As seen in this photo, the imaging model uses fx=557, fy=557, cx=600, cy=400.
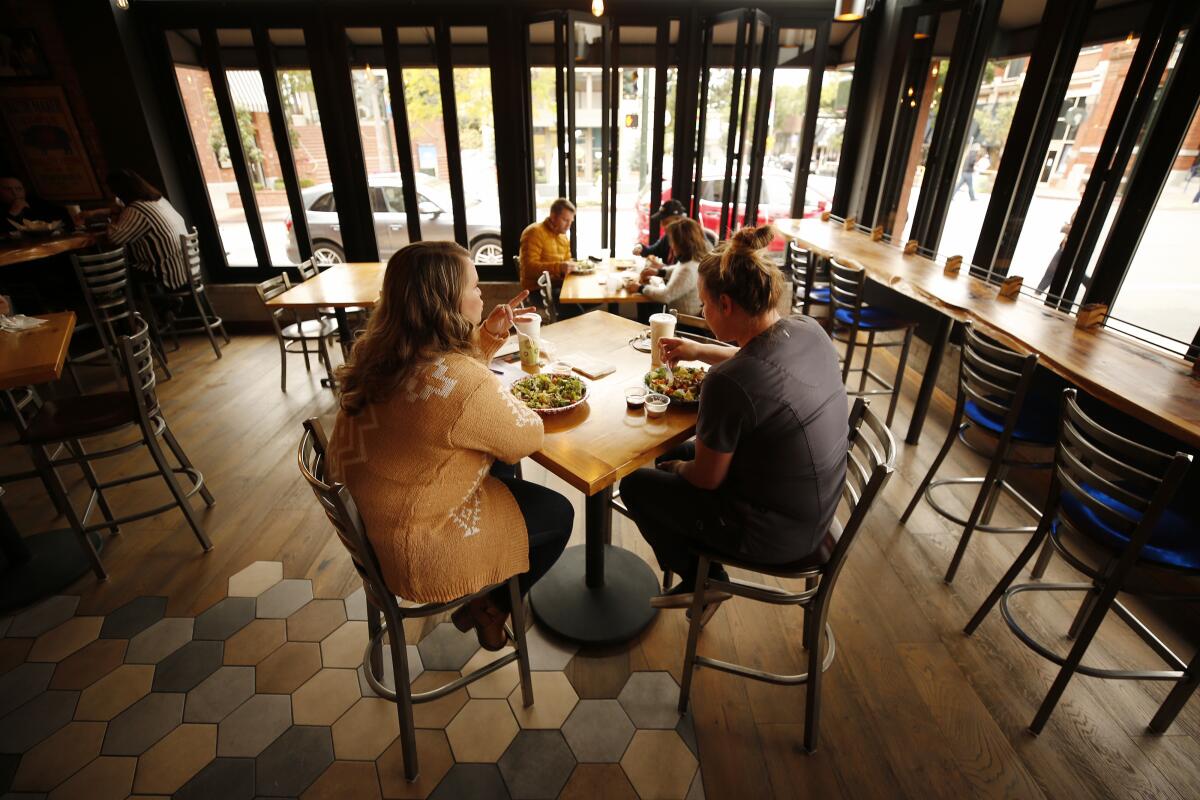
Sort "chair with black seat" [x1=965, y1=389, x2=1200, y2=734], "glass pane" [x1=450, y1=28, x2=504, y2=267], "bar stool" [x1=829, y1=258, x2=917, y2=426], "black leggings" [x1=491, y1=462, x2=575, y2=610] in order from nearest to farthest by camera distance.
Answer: "chair with black seat" [x1=965, y1=389, x2=1200, y2=734]
"black leggings" [x1=491, y1=462, x2=575, y2=610]
"bar stool" [x1=829, y1=258, x2=917, y2=426]
"glass pane" [x1=450, y1=28, x2=504, y2=267]

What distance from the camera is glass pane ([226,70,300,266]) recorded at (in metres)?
5.02

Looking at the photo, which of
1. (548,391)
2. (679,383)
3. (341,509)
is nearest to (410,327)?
(341,509)

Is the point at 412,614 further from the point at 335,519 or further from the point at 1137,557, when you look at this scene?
the point at 1137,557

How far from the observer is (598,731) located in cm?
179

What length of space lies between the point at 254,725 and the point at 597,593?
1.22 meters

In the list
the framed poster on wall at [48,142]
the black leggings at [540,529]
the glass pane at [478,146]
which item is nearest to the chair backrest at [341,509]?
the black leggings at [540,529]

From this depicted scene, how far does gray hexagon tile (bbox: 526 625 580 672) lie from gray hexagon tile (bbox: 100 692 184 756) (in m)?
1.16

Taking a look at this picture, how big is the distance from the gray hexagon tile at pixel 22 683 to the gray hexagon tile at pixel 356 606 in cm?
98

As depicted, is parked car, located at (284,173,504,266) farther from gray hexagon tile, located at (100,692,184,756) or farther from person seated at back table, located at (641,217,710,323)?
gray hexagon tile, located at (100,692,184,756)

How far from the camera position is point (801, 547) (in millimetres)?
1574

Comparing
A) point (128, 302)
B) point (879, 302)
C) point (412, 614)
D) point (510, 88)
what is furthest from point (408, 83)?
point (412, 614)

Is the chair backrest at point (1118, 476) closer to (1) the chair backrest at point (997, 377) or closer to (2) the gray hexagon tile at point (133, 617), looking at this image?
(1) the chair backrest at point (997, 377)

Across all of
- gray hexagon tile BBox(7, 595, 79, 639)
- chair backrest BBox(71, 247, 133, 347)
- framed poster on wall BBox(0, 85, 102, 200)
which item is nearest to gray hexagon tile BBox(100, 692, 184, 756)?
gray hexagon tile BBox(7, 595, 79, 639)

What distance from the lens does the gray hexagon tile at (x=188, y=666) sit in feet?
6.37
